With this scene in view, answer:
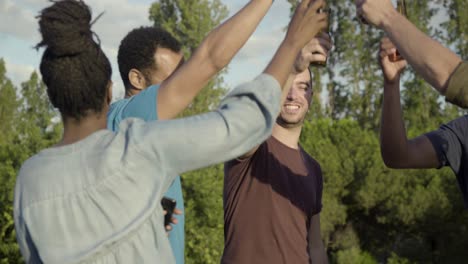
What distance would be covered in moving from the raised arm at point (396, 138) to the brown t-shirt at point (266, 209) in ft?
1.71

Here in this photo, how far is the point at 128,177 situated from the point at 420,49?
1.26 metres

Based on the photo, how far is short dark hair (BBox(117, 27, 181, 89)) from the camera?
151 inches

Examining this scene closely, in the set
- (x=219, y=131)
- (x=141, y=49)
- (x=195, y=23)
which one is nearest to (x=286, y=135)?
(x=141, y=49)

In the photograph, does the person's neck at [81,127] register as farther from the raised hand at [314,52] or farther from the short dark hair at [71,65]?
the raised hand at [314,52]

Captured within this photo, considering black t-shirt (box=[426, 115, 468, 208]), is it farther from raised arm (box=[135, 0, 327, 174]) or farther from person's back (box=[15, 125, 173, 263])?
person's back (box=[15, 125, 173, 263])

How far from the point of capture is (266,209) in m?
4.08

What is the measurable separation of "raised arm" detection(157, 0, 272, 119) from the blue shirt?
0.16 metres

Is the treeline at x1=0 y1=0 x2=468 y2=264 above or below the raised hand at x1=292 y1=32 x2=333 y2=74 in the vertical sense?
below

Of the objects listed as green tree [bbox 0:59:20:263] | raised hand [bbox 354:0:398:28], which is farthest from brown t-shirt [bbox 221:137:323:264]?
green tree [bbox 0:59:20:263]

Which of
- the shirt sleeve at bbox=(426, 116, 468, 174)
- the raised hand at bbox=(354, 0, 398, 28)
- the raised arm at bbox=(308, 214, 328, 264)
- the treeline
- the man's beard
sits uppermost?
the raised hand at bbox=(354, 0, 398, 28)

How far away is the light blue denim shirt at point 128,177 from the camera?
2.21 meters

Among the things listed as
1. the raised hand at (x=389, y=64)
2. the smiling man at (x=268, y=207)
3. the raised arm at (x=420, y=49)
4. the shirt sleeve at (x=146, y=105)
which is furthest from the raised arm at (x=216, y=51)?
the smiling man at (x=268, y=207)

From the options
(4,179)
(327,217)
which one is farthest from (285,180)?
(327,217)

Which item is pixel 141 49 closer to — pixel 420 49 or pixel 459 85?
pixel 420 49
